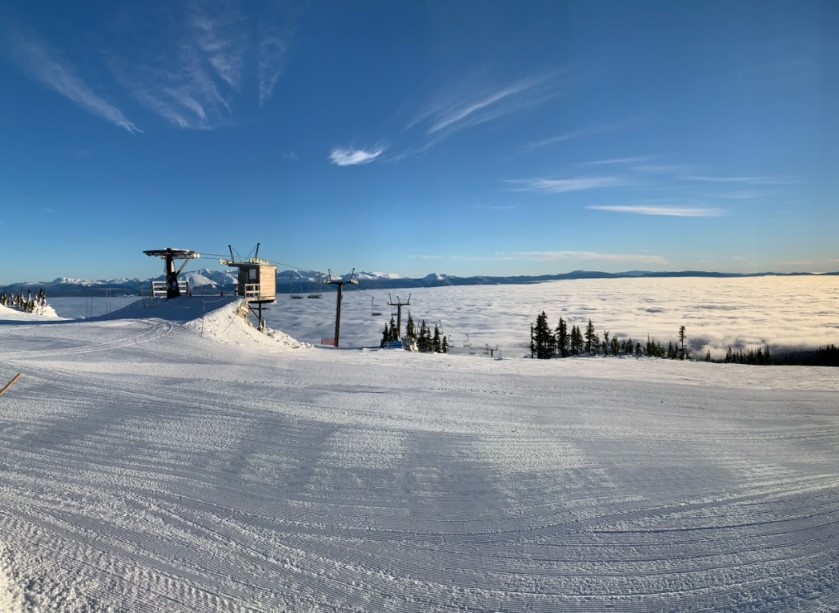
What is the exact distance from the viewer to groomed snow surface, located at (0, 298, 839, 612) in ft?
13.9

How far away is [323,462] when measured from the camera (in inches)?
269

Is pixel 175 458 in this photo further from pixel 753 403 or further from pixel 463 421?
pixel 753 403

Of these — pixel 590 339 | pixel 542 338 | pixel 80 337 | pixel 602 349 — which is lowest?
pixel 602 349

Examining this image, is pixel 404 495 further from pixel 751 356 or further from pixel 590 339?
pixel 751 356

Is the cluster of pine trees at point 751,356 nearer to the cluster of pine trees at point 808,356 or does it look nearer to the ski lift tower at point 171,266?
the cluster of pine trees at point 808,356

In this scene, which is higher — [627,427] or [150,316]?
[150,316]

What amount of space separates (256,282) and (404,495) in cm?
2304

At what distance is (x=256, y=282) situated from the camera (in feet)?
86.4

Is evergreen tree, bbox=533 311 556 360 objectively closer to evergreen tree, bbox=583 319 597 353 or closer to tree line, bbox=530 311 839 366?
tree line, bbox=530 311 839 366

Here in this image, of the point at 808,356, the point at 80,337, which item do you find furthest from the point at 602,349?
the point at 80,337

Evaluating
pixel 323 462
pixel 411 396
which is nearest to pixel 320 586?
pixel 323 462

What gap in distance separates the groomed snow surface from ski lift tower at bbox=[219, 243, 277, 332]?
13779mm

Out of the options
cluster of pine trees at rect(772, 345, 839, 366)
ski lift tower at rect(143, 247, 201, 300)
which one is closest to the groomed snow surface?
ski lift tower at rect(143, 247, 201, 300)

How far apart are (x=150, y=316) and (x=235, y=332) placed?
4730mm
